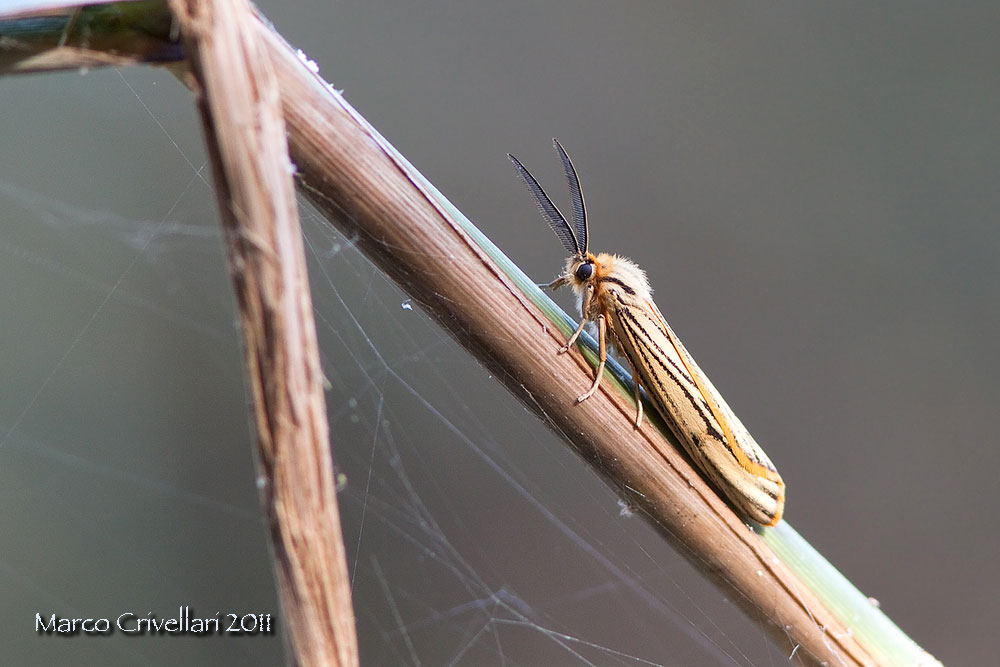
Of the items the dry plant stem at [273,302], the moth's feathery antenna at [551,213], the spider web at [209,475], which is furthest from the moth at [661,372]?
the spider web at [209,475]

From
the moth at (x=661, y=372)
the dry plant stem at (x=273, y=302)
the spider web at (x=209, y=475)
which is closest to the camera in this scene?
the dry plant stem at (x=273, y=302)

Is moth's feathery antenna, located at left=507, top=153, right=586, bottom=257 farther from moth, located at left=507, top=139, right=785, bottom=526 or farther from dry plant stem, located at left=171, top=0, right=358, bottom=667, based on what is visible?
dry plant stem, located at left=171, top=0, right=358, bottom=667

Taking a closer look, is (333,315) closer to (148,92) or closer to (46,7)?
(148,92)

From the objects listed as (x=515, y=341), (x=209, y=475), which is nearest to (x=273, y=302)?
(x=515, y=341)

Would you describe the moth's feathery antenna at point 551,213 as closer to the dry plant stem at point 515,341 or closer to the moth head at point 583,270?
the moth head at point 583,270

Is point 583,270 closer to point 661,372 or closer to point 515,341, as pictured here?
point 661,372

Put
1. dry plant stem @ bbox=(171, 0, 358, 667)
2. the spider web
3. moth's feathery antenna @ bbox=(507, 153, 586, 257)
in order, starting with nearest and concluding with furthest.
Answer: dry plant stem @ bbox=(171, 0, 358, 667), moth's feathery antenna @ bbox=(507, 153, 586, 257), the spider web

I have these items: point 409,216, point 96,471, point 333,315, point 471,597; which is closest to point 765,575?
point 409,216

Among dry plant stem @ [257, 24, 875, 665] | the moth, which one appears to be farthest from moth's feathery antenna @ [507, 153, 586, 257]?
dry plant stem @ [257, 24, 875, 665]
